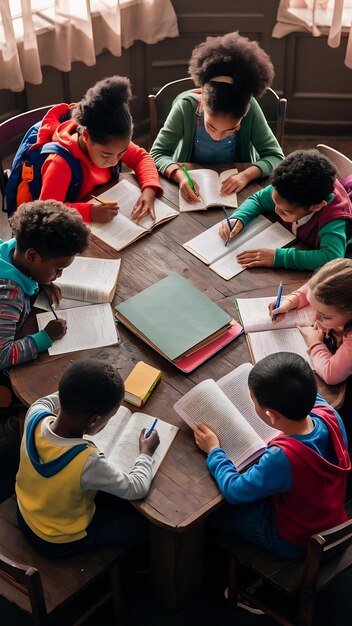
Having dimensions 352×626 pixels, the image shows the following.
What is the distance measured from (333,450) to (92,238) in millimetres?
1278

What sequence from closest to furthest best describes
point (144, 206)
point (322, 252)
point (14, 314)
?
point (14, 314) → point (322, 252) → point (144, 206)

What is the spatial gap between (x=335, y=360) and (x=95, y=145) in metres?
1.27

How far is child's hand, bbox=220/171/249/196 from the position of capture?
10.2ft

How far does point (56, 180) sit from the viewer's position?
2.93 metres

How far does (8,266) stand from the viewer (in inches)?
101

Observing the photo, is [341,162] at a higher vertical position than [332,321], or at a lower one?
higher

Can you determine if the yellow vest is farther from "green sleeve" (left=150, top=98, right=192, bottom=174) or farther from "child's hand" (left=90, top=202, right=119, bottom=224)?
"green sleeve" (left=150, top=98, right=192, bottom=174)

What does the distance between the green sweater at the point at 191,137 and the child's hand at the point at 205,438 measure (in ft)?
4.55

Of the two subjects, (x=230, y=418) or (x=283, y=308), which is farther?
(x=283, y=308)

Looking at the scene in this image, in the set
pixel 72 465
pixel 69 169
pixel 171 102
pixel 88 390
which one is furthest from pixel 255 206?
pixel 72 465

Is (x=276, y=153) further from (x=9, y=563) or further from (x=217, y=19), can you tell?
(x=9, y=563)

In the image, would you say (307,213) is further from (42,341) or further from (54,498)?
(54,498)

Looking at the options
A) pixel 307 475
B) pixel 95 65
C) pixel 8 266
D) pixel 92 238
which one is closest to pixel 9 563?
pixel 307 475

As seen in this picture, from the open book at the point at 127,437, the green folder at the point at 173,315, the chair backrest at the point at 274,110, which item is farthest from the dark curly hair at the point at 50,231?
the chair backrest at the point at 274,110
